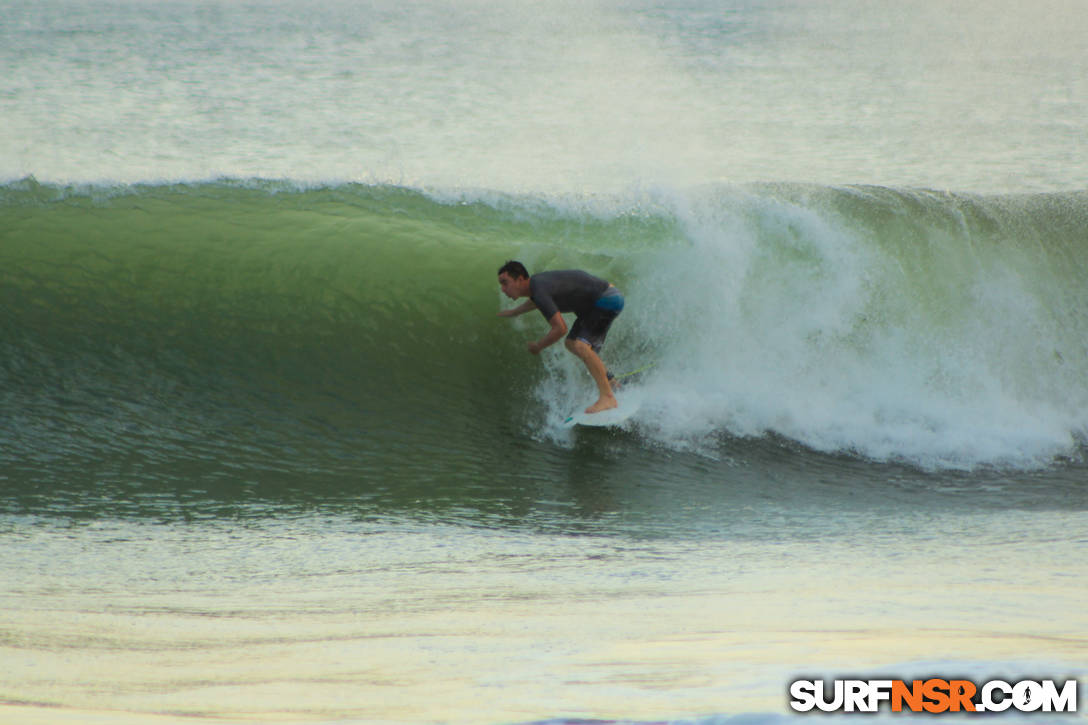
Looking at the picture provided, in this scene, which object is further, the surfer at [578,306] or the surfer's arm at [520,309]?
the surfer's arm at [520,309]

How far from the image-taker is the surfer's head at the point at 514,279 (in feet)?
19.7

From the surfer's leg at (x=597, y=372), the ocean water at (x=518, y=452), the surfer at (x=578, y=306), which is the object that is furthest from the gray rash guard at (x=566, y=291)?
the ocean water at (x=518, y=452)

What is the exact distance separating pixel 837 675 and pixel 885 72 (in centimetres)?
2930

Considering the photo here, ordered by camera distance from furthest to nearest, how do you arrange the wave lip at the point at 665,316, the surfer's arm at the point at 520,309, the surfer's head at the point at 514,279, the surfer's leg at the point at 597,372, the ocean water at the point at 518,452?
the wave lip at the point at 665,316 → the surfer's arm at the point at 520,309 → the surfer's leg at the point at 597,372 → the surfer's head at the point at 514,279 → the ocean water at the point at 518,452

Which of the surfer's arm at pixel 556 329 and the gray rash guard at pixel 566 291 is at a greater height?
the gray rash guard at pixel 566 291

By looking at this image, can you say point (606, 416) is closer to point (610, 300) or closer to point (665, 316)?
point (610, 300)

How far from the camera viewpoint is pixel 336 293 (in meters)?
7.86

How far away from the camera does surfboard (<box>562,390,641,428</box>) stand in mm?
6242

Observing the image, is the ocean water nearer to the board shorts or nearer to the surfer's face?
the board shorts

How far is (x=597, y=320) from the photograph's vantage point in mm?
6285

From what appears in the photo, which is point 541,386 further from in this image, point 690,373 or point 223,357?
→ point 223,357

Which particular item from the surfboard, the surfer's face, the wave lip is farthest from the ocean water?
the surfer's face

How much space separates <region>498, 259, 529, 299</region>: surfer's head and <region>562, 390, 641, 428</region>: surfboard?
862mm

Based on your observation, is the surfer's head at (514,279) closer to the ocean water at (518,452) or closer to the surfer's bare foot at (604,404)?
the surfer's bare foot at (604,404)
